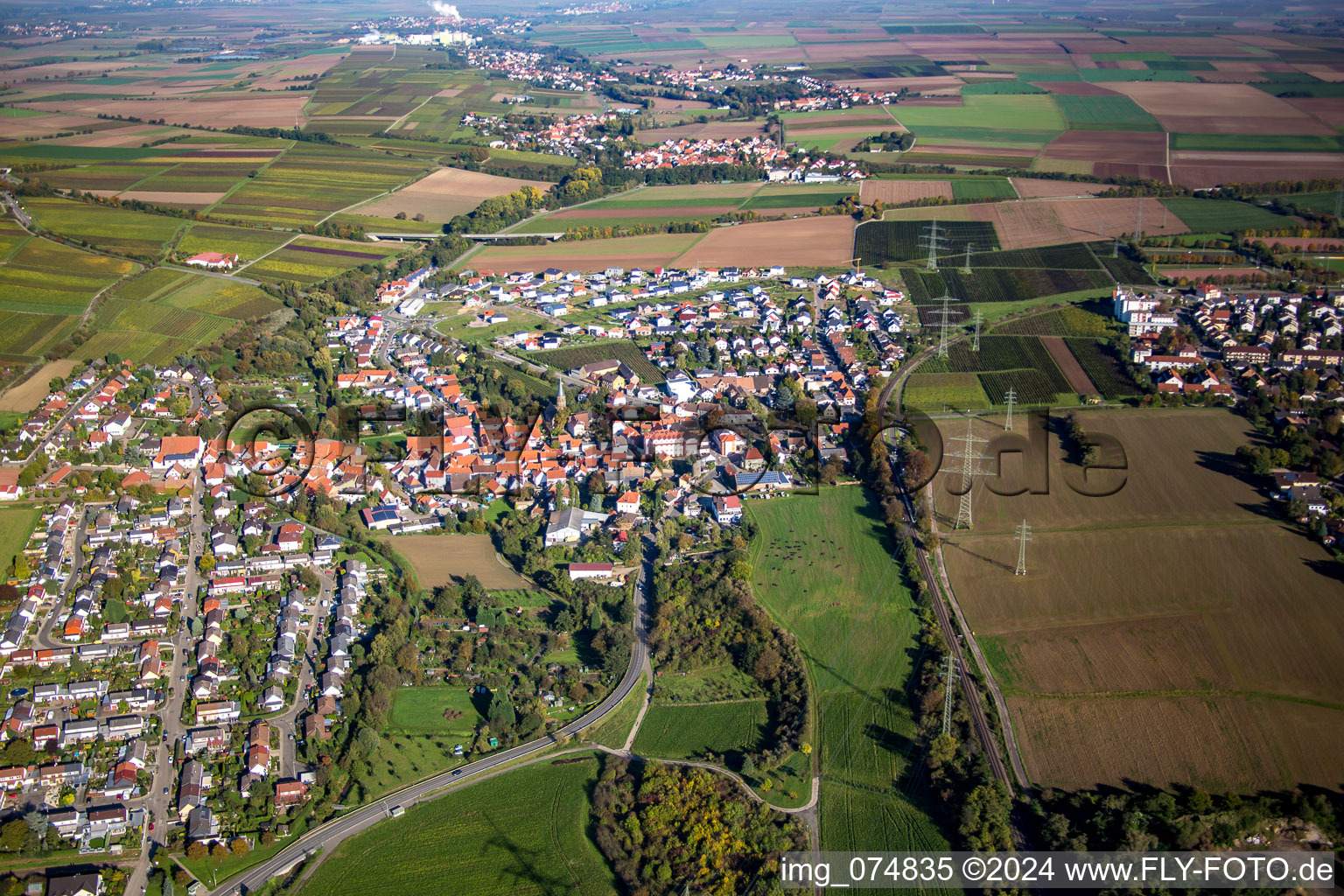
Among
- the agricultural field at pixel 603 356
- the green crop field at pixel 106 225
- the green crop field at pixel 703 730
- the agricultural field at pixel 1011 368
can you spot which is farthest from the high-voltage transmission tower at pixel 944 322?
the green crop field at pixel 106 225

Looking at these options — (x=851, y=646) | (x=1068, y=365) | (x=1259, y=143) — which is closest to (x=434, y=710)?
(x=851, y=646)

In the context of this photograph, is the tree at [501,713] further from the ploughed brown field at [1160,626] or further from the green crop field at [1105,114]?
the green crop field at [1105,114]

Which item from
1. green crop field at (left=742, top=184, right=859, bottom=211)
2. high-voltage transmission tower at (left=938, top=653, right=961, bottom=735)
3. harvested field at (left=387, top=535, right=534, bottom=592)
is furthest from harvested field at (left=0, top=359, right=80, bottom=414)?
green crop field at (left=742, top=184, right=859, bottom=211)

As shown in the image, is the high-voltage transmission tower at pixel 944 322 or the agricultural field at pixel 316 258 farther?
the agricultural field at pixel 316 258

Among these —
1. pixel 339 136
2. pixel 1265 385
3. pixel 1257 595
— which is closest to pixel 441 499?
pixel 1257 595

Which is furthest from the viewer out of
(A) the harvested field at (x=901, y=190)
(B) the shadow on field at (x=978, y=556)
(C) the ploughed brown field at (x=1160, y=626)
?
(A) the harvested field at (x=901, y=190)

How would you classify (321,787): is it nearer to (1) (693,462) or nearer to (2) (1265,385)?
(1) (693,462)
